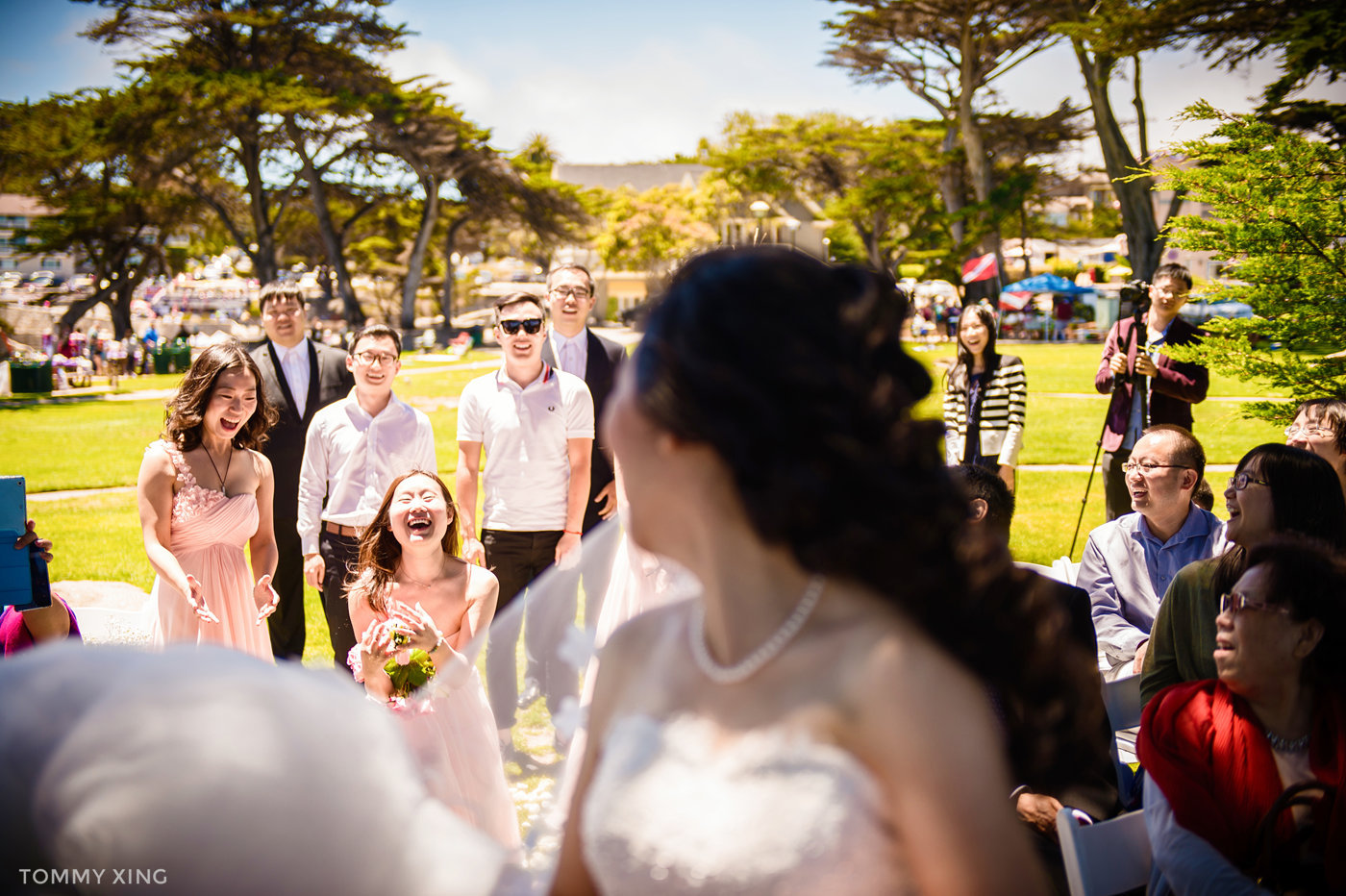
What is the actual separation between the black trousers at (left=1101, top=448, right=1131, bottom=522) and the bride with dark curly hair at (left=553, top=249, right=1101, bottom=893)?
5962 mm

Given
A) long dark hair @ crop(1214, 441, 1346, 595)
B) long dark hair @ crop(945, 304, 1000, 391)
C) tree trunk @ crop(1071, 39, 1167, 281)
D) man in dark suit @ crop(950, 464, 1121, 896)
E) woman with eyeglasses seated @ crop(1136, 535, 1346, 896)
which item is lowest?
man in dark suit @ crop(950, 464, 1121, 896)

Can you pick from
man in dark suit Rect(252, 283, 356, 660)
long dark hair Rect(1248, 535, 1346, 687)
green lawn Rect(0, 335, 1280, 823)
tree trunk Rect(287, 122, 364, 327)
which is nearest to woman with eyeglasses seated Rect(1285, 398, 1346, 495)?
green lawn Rect(0, 335, 1280, 823)

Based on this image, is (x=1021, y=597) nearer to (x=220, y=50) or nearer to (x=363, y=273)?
(x=220, y=50)

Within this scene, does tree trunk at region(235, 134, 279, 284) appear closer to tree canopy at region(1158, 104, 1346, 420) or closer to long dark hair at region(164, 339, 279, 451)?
long dark hair at region(164, 339, 279, 451)

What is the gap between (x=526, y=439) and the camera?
4992 millimetres

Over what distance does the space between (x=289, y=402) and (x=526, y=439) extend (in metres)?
1.70

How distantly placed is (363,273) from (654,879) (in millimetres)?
64477

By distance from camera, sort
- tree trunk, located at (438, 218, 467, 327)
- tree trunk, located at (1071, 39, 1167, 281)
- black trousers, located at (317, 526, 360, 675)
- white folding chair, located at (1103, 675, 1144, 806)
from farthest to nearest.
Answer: tree trunk, located at (438, 218, 467, 327)
tree trunk, located at (1071, 39, 1167, 281)
black trousers, located at (317, 526, 360, 675)
white folding chair, located at (1103, 675, 1144, 806)

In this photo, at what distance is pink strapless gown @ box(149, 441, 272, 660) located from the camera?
4.22 m

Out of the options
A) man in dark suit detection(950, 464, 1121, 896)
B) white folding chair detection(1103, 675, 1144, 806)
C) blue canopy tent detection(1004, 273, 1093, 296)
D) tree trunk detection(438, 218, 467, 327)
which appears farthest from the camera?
Result: tree trunk detection(438, 218, 467, 327)

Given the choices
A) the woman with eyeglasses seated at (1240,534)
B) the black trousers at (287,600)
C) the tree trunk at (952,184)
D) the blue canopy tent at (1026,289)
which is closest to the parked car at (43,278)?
the tree trunk at (952,184)

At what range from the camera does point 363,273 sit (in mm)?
61344

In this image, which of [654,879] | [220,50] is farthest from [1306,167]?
[220,50]

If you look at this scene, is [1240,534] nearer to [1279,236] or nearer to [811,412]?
[1279,236]
